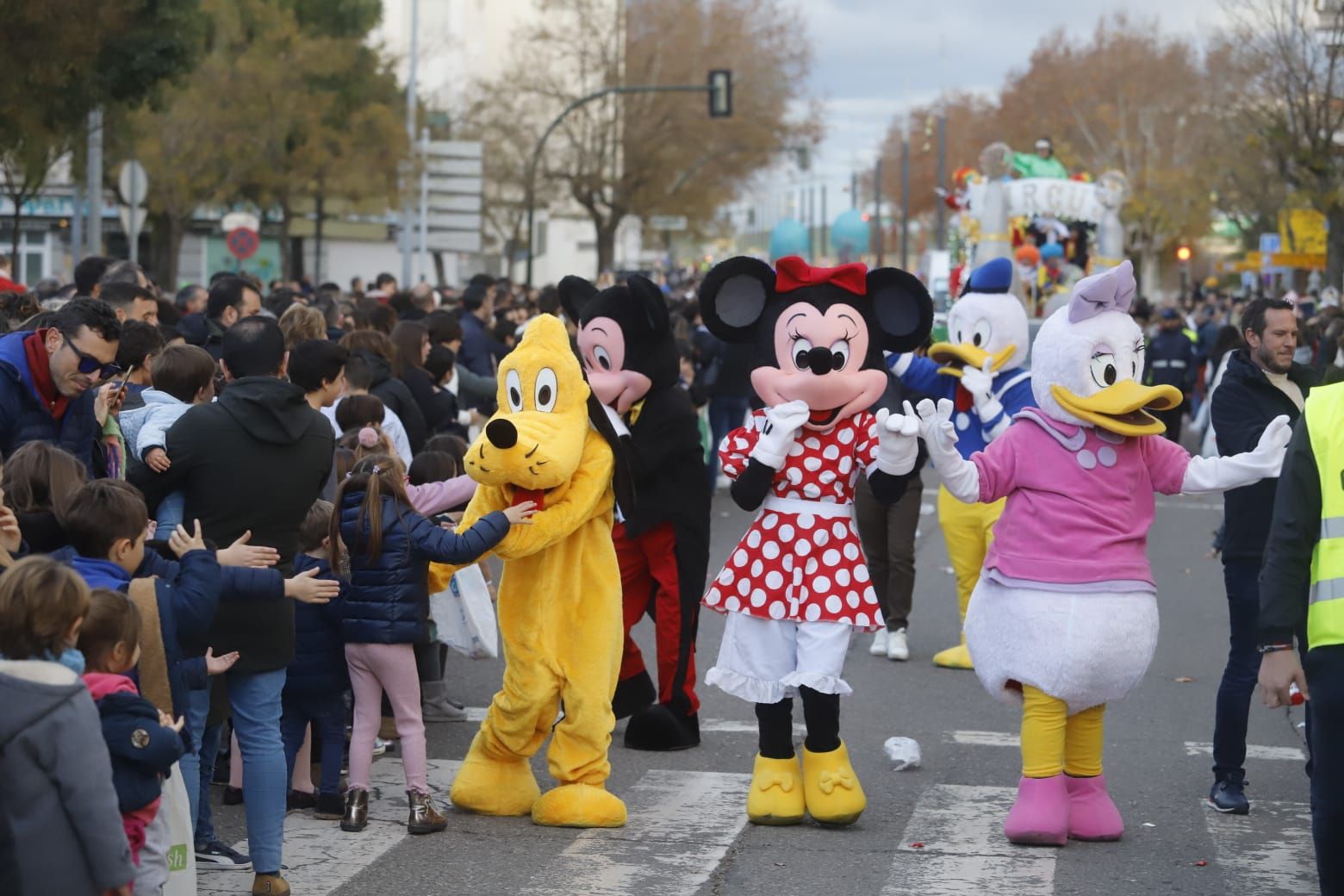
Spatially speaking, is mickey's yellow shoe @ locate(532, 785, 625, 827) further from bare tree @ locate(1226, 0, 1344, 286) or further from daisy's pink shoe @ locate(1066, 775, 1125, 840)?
bare tree @ locate(1226, 0, 1344, 286)

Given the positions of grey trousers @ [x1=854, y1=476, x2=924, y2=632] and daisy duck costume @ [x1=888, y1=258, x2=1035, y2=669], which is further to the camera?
grey trousers @ [x1=854, y1=476, x2=924, y2=632]

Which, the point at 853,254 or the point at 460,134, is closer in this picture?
the point at 853,254

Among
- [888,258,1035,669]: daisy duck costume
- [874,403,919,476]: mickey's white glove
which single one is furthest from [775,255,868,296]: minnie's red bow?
A: [888,258,1035,669]: daisy duck costume

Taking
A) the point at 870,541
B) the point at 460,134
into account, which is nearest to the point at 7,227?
the point at 460,134

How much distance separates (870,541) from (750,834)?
13.5 ft

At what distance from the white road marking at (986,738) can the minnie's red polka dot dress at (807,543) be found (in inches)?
66.1

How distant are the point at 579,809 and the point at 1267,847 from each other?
8.21ft

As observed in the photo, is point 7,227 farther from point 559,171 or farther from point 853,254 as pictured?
point 853,254

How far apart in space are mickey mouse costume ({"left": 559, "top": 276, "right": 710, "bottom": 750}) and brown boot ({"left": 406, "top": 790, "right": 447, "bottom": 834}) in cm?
151

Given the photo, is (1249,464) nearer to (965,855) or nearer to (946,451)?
(946,451)

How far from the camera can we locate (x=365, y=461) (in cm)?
673

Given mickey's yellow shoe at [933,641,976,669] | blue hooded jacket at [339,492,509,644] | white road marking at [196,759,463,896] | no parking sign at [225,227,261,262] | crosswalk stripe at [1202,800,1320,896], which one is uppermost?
no parking sign at [225,227,261,262]

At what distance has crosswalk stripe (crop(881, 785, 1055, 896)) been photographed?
6262 millimetres

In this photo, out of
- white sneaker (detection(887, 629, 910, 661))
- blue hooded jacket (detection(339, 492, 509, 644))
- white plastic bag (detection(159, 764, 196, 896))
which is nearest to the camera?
white plastic bag (detection(159, 764, 196, 896))
